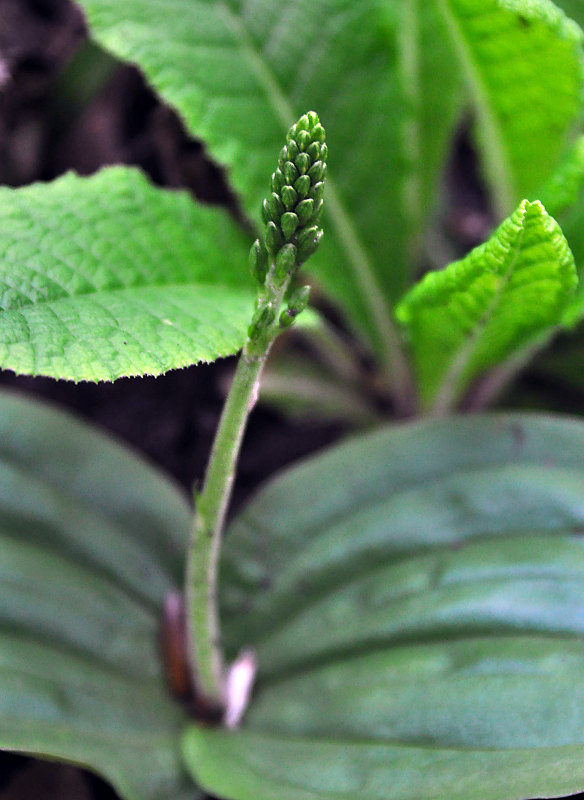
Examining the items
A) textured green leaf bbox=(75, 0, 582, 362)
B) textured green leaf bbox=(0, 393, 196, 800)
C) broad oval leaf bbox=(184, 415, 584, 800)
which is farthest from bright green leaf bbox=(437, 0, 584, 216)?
textured green leaf bbox=(0, 393, 196, 800)

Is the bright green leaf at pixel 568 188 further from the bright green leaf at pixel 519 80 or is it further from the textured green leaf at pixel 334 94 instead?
the textured green leaf at pixel 334 94

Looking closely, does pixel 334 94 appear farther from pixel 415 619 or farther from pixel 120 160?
pixel 415 619

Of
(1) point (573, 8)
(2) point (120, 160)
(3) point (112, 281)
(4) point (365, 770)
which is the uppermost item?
(1) point (573, 8)

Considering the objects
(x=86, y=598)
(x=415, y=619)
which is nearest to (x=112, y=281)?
(x=86, y=598)

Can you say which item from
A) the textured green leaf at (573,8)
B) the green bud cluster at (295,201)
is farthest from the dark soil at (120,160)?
the green bud cluster at (295,201)

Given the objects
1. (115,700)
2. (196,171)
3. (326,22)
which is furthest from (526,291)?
(196,171)

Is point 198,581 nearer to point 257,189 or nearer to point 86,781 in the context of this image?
point 86,781

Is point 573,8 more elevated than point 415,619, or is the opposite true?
point 573,8
